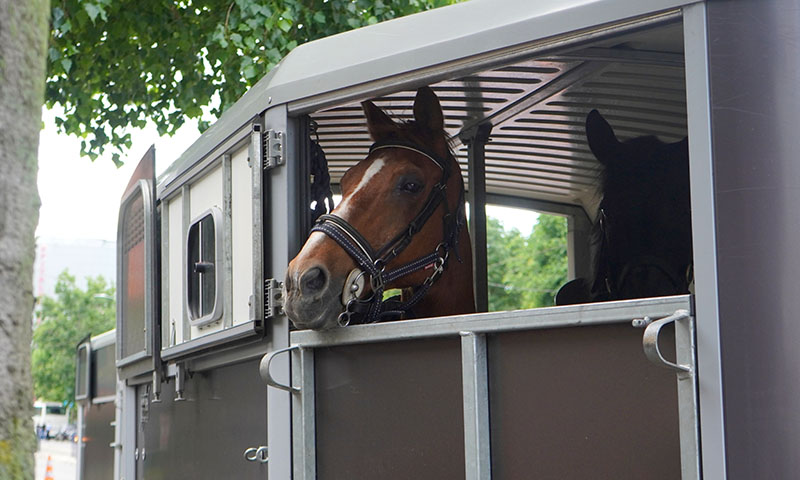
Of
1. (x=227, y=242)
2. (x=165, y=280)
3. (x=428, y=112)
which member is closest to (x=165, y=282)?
(x=165, y=280)

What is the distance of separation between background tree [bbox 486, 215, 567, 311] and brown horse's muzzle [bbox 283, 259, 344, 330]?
25768 mm

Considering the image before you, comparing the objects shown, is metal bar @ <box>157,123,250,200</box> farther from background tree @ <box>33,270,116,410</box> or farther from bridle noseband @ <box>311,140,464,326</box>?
background tree @ <box>33,270,116,410</box>

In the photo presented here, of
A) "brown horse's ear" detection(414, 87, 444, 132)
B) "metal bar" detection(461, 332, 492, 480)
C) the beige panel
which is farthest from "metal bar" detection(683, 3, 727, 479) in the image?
the beige panel

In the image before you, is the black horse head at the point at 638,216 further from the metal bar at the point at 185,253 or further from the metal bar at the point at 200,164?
the metal bar at the point at 185,253

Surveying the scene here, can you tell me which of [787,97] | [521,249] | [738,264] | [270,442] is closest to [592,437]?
[738,264]

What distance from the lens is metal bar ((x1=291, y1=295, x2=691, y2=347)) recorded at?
2520 mm

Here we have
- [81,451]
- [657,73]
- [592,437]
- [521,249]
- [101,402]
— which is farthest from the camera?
[521,249]

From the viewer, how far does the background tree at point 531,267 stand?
30844 mm

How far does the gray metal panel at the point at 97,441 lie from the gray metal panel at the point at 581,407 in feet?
30.2

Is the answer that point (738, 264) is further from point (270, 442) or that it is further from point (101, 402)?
point (101, 402)

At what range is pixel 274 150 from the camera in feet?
12.6

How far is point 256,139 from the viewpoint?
12.9 feet

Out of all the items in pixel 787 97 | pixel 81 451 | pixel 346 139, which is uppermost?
pixel 346 139

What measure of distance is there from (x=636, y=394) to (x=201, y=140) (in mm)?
2939
